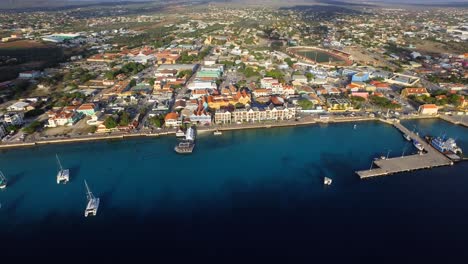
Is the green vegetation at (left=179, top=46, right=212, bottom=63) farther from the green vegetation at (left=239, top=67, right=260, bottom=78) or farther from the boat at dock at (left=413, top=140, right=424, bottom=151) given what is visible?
the boat at dock at (left=413, top=140, right=424, bottom=151)

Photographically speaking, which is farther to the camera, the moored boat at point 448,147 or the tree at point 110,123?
the tree at point 110,123

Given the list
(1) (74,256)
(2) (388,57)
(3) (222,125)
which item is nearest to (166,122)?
(3) (222,125)

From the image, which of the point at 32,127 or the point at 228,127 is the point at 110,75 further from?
the point at 228,127

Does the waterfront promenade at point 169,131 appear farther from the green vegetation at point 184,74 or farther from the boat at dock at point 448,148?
the green vegetation at point 184,74

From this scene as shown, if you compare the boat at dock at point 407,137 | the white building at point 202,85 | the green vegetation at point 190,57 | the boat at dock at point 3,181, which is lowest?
the boat at dock at point 407,137

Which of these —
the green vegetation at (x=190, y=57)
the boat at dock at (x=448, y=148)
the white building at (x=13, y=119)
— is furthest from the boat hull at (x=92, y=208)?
the green vegetation at (x=190, y=57)

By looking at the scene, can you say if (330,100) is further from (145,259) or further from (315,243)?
(145,259)
